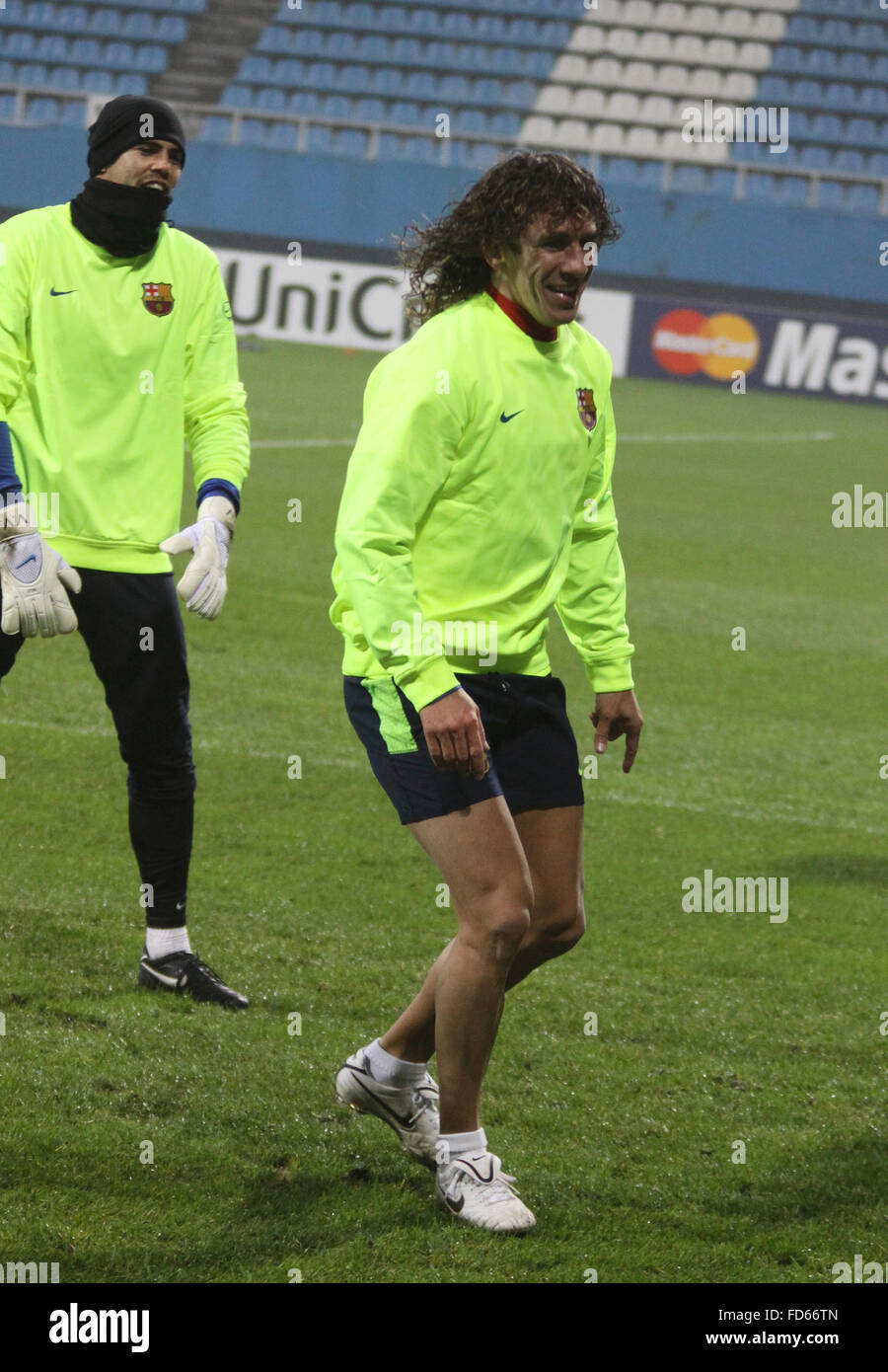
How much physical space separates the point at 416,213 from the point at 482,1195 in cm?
2361

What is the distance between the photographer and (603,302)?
23.9 meters

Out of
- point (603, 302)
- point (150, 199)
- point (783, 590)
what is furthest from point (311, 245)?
point (150, 199)

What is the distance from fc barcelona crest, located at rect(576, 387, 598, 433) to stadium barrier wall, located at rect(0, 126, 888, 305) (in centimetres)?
2201

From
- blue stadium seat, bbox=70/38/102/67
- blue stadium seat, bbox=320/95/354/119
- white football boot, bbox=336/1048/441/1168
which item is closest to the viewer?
white football boot, bbox=336/1048/441/1168

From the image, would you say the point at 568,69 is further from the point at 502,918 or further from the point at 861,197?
the point at 502,918

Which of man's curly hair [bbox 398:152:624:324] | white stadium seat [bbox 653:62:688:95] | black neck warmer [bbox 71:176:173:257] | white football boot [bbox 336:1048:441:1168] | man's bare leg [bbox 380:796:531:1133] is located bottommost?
white football boot [bbox 336:1048:441:1168]

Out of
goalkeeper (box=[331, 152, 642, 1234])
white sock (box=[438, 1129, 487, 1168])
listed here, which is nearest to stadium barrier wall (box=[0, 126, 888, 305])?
goalkeeper (box=[331, 152, 642, 1234])

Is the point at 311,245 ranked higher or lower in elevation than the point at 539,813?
higher

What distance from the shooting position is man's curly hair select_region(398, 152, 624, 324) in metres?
3.20

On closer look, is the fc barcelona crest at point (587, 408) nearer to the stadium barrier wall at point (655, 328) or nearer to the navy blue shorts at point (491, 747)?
the navy blue shorts at point (491, 747)

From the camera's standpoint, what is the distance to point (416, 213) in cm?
2539

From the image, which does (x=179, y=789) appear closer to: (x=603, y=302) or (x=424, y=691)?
(x=424, y=691)

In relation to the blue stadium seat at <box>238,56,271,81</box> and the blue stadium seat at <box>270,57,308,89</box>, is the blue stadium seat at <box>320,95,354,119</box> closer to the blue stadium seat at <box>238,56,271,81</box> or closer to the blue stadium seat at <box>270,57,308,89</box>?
the blue stadium seat at <box>270,57,308,89</box>
